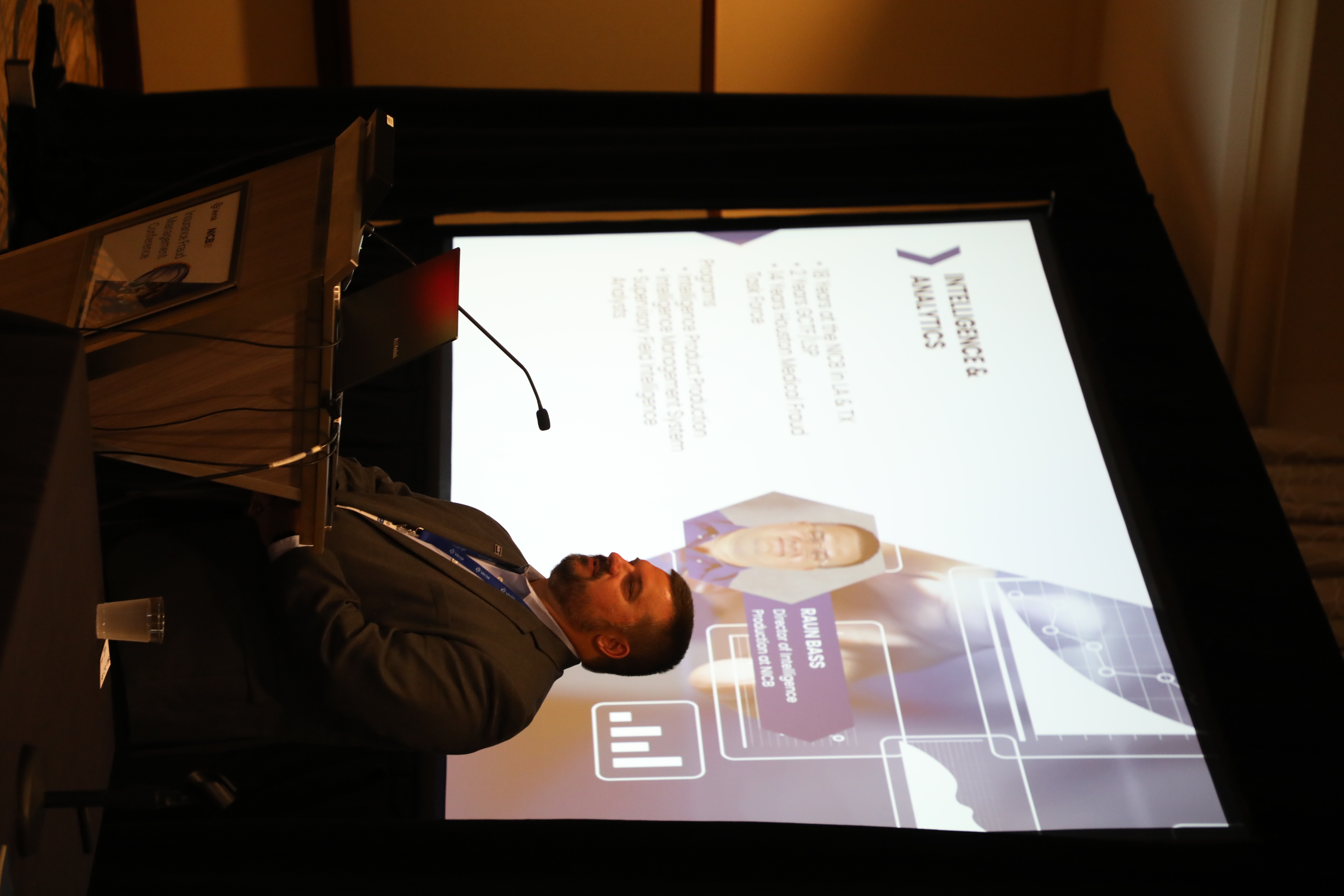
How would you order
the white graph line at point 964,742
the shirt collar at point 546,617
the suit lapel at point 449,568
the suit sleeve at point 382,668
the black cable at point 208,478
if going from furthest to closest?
the white graph line at point 964,742 < the shirt collar at point 546,617 < the suit lapel at point 449,568 < the suit sleeve at point 382,668 < the black cable at point 208,478

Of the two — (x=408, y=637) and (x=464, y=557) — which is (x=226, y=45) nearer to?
(x=464, y=557)

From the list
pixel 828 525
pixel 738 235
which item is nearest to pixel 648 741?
pixel 828 525

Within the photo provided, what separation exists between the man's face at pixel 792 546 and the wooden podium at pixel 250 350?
3.57ft

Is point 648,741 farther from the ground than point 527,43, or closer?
closer

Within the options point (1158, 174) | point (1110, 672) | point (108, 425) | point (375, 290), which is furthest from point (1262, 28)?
point (108, 425)

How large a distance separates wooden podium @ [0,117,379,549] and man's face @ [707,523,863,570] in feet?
3.57

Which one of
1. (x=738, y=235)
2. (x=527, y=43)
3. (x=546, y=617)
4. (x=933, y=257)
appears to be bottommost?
(x=546, y=617)

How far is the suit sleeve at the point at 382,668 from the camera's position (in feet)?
4.58

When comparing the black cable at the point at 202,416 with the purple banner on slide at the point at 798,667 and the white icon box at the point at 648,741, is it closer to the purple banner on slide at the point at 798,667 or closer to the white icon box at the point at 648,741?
the white icon box at the point at 648,741

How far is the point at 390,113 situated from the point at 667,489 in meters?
1.36

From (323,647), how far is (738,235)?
5.43 ft

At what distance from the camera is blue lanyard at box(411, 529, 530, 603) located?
1.63 meters

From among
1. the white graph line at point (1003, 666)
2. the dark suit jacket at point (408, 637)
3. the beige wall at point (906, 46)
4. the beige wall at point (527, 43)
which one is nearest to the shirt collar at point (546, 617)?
the dark suit jacket at point (408, 637)

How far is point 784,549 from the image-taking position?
215 centimetres
